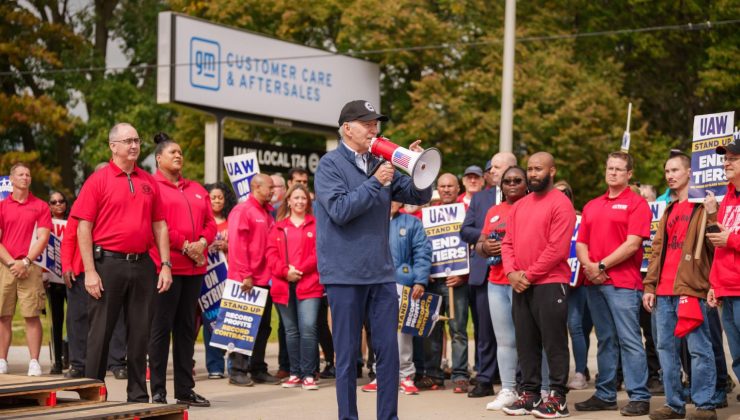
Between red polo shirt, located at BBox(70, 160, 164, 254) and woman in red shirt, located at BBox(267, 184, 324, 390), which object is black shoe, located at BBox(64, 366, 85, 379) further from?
red polo shirt, located at BBox(70, 160, 164, 254)

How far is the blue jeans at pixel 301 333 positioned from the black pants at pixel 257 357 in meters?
0.40

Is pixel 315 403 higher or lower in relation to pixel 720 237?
lower

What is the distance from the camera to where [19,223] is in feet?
40.6

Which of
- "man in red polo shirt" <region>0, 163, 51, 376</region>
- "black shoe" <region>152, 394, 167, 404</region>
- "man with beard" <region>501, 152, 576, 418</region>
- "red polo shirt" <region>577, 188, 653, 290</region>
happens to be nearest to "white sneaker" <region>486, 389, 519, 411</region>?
"man with beard" <region>501, 152, 576, 418</region>

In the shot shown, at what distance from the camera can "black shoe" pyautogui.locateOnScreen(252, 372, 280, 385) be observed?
1262 centimetres

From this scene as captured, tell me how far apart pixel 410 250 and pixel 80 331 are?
12.9 feet

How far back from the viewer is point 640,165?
1102 inches

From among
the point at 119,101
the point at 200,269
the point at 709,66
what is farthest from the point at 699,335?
the point at 119,101

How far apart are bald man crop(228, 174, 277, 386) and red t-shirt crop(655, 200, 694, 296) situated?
4.63 m

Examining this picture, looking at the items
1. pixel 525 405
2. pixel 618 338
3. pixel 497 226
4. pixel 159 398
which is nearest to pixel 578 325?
pixel 618 338

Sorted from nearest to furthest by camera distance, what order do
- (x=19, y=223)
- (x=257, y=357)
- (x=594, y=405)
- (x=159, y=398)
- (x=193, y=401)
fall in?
(x=159, y=398), (x=594, y=405), (x=193, y=401), (x=19, y=223), (x=257, y=357)

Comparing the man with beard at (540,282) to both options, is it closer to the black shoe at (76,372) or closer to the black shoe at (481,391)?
the black shoe at (481,391)

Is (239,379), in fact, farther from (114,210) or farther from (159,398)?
(114,210)

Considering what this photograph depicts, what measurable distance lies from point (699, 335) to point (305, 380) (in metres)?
4.32
